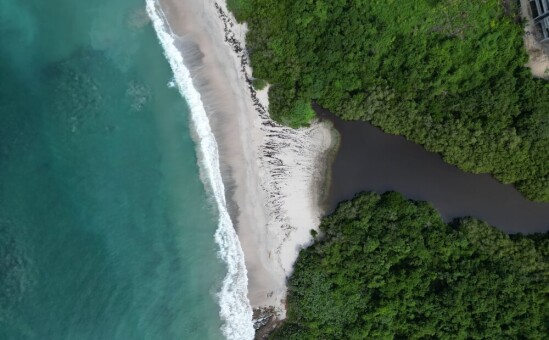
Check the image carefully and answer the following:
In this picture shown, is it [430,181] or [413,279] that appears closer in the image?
[413,279]

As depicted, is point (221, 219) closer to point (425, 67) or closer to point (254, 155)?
point (254, 155)

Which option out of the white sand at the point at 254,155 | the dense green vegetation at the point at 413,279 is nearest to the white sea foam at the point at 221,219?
the white sand at the point at 254,155

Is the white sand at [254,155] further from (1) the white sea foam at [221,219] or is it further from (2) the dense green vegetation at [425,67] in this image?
(2) the dense green vegetation at [425,67]

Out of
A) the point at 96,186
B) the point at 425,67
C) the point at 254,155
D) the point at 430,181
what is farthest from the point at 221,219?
the point at 425,67

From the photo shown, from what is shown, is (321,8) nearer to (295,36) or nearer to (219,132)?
(295,36)

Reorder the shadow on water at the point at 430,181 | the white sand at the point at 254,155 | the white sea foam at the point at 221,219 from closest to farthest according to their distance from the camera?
the white sand at the point at 254,155, the shadow on water at the point at 430,181, the white sea foam at the point at 221,219

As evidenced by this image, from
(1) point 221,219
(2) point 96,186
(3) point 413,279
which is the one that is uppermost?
(2) point 96,186

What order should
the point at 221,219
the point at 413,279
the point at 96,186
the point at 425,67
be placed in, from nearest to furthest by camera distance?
the point at 425,67 < the point at 413,279 < the point at 96,186 < the point at 221,219
